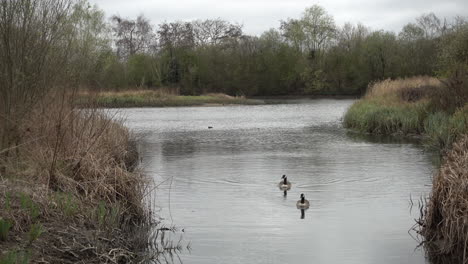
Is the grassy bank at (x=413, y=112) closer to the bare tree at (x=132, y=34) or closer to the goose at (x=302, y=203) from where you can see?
the goose at (x=302, y=203)

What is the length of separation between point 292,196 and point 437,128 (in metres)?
8.22

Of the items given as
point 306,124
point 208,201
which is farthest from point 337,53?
point 208,201

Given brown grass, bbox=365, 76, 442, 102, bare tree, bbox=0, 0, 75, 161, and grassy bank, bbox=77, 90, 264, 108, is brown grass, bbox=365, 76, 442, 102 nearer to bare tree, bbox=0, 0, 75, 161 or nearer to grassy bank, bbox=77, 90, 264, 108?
bare tree, bbox=0, 0, 75, 161

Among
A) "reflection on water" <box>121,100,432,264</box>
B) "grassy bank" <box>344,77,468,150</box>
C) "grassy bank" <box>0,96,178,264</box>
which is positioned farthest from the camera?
"grassy bank" <box>344,77,468,150</box>

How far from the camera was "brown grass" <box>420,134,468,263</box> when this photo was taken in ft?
22.5

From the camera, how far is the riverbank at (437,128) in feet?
23.1

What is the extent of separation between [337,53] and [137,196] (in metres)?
60.5

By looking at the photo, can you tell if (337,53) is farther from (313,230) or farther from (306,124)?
(313,230)

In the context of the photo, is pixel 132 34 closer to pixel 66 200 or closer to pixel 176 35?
pixel 176 35

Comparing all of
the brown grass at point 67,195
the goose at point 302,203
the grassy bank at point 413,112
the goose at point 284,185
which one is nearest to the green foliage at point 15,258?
the brown grass at point 67,195

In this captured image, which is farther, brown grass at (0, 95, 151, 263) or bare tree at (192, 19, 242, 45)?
bare tree at (192, 19, 242, 45)

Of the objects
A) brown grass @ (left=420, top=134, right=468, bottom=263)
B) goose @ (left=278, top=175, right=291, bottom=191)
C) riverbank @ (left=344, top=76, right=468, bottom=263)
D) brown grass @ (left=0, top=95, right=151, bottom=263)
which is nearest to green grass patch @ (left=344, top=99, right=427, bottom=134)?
riverbank @ (left=344, top=76, right=468, bottom=263)

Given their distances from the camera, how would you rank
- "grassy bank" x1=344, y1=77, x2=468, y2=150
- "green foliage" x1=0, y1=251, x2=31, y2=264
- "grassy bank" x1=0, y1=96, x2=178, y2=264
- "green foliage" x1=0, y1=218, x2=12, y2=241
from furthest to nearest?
"grassy bank" x1=344, y1=77, x2=468, y2=150, "grassy bank" x1=0, y1=96, x2=178, y2=264, "green foliage" x1=0, y1=218, x2=12, y2=241, "green foliage" x1=0, y1=251, x2=31, y2=264

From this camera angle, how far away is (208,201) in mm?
10836
